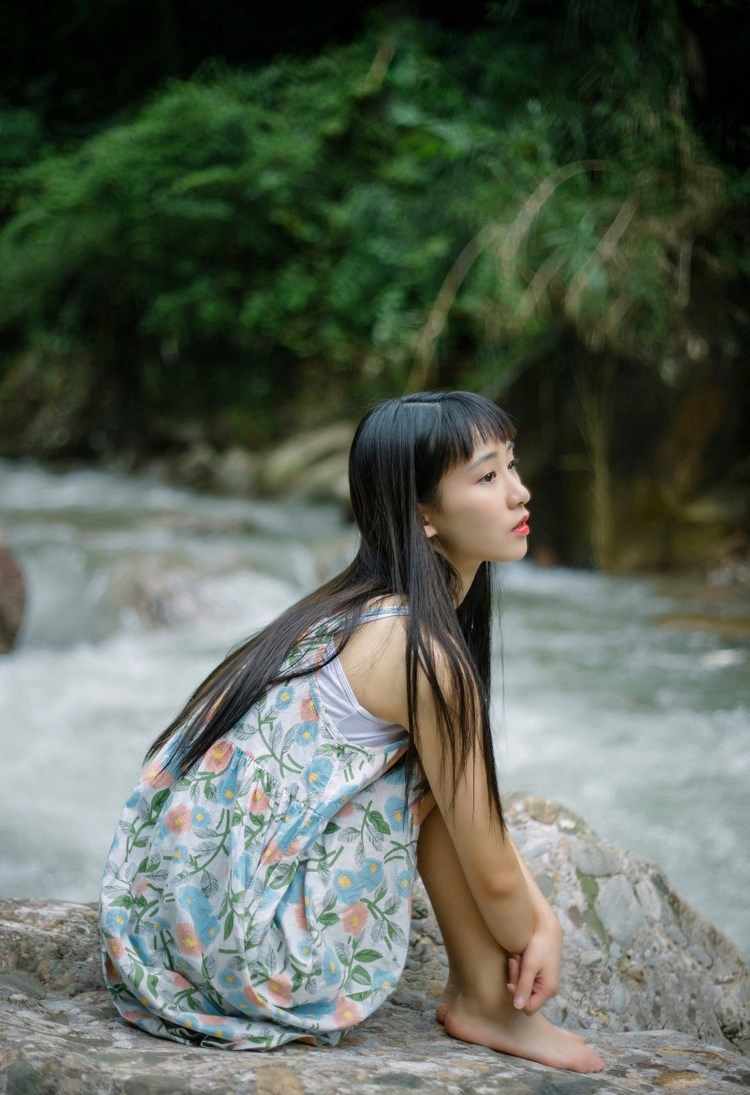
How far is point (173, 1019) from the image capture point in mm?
1389

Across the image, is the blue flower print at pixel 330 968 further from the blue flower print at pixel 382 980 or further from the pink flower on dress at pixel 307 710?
the pink flower on dress at pixel 307 710

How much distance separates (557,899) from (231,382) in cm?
845

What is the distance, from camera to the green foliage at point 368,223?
18.3 feet

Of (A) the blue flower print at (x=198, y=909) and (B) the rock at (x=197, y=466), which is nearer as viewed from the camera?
(A) the blue flower print at (x=198, y=909)

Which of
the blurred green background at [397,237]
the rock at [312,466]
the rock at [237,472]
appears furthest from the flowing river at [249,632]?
the rock at [237,472]

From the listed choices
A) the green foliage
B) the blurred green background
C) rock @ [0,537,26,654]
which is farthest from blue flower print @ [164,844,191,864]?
the green foliage

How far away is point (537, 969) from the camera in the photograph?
1.47 m

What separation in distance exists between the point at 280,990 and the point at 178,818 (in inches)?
10.1

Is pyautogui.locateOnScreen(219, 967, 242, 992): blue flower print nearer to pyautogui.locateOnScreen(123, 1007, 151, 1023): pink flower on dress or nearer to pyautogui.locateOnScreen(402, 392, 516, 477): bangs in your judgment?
pyautogui.locateOnScreen(123, 1007, 151, 1023): pink flower on dress

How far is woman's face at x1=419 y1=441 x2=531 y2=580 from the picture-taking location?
1524 mm

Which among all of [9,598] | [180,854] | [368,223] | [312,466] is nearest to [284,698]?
[180,854]

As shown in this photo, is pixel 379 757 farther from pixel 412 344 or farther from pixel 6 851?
pixel 412 344

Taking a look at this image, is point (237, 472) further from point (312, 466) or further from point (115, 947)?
point (115, 947)

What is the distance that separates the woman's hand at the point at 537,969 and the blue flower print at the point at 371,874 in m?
0.23
